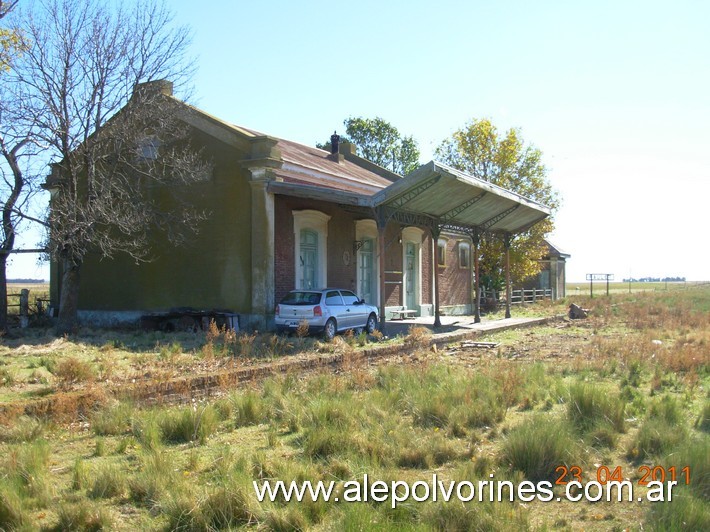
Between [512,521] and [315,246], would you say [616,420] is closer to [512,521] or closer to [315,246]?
[512,521]

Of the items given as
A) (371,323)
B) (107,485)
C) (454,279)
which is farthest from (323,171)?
(107,485)

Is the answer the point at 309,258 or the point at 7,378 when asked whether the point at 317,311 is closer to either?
the point at 309,258

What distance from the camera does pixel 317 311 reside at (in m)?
16.9

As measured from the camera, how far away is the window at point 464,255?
3341cm

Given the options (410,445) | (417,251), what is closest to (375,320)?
(417,251)

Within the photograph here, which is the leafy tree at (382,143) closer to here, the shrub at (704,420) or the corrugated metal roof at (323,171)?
the corrugated metal roof at (323,171)

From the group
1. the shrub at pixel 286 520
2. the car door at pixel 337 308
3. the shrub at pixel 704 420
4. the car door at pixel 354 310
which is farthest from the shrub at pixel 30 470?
the car door at pixel 354 310

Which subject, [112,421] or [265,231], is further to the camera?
[265,231]

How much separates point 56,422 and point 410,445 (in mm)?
4529

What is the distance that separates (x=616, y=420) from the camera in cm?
759

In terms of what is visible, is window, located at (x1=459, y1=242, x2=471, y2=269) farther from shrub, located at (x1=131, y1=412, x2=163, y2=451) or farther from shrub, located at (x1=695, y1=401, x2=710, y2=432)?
shrub, located at (x1=131, y1=412, x2=163, y2=451)

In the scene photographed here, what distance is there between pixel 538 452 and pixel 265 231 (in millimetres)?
12959

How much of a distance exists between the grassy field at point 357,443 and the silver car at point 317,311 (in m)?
4.65

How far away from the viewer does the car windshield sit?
17141 millimetres
